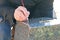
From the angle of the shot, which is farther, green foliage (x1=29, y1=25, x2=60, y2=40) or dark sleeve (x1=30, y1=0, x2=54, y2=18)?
dark sleeve (x1=30, y1=0, x2=54, y2=18)

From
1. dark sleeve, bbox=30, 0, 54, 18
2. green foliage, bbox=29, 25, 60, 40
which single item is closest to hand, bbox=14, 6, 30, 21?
green foliage, bbox=29, 25, 60, 40

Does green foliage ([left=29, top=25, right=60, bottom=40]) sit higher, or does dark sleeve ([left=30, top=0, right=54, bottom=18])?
dark sleeve ([left=30, top=0, right=54, bottom=18])

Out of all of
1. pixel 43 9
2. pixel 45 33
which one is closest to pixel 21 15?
pixel 45 33

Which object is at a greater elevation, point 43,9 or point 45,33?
point 43,9

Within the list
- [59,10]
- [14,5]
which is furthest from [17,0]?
[59,10]

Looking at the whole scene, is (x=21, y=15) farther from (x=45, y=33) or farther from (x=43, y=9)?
(x=43, y=9)

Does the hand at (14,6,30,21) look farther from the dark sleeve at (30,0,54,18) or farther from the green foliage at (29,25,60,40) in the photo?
the dark sleeve at (30,0,54,18)

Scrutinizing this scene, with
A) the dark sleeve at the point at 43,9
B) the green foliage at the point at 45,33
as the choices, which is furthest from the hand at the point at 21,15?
the dark sleeve at the point at 43,9

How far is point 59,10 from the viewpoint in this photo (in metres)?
1.30

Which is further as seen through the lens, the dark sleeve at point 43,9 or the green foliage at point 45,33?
the dark sleeve at point 43,9

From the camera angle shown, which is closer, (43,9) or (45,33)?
(45,33)

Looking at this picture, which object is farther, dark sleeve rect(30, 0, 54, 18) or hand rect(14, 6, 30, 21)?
dark sleeve rect(30, 0, 54, 18)

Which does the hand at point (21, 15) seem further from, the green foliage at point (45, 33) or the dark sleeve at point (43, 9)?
the dark sleeve at point (43, 9)

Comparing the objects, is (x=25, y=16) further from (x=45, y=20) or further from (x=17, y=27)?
(x=45, y=20)
